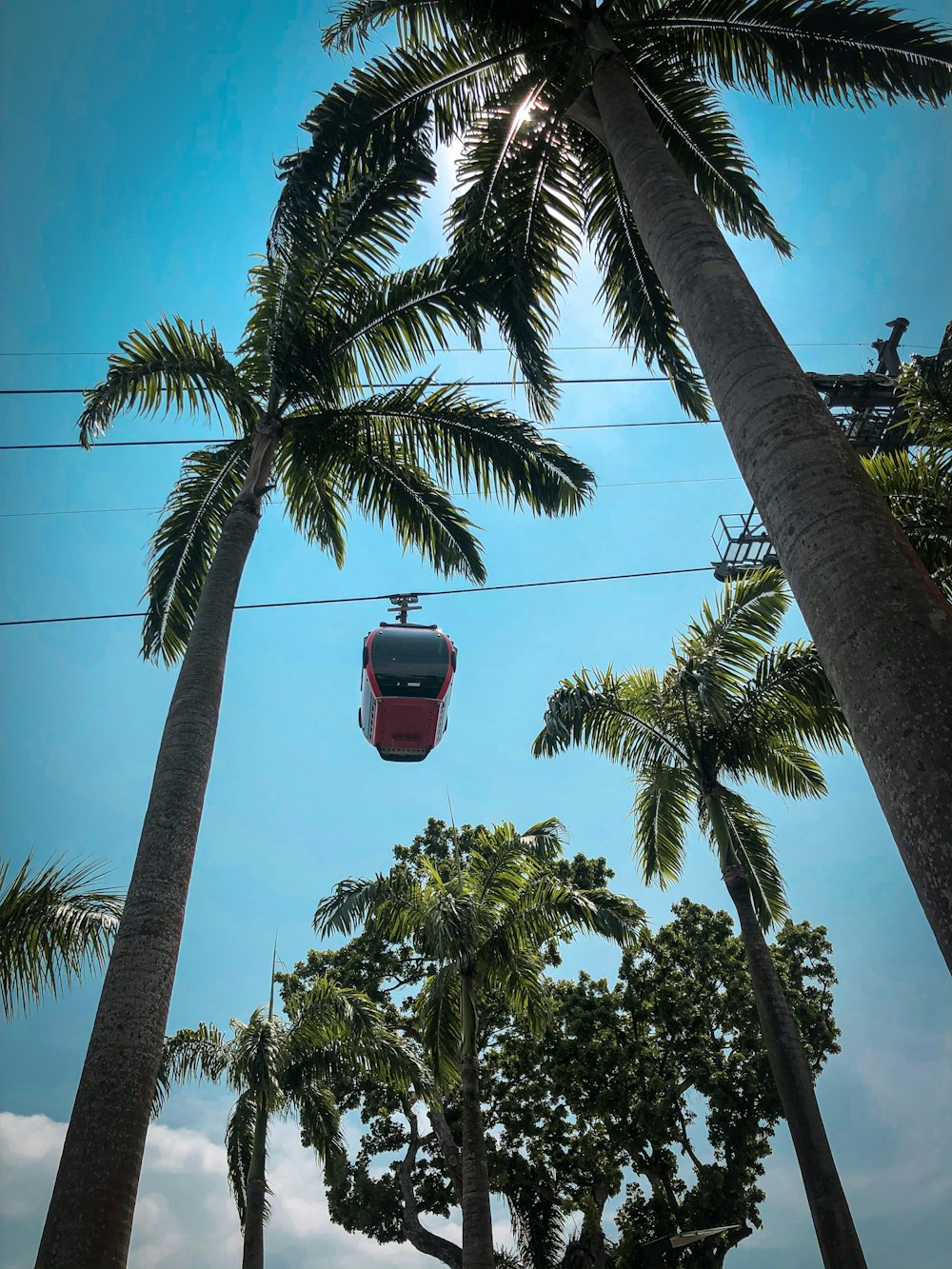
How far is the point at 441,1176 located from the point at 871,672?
25.7 meters

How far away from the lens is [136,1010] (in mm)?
5266

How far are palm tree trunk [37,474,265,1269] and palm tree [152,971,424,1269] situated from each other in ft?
35.5

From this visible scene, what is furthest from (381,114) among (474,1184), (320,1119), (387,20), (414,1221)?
(414,1221)

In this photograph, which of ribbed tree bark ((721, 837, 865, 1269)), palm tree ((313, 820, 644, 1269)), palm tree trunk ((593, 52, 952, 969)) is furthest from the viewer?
palm tree ((313, 820, 644, 1269))

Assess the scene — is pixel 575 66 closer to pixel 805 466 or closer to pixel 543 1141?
pixel 805 466

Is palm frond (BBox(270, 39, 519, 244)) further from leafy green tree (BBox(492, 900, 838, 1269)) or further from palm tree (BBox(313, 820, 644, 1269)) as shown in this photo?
leafy green tree (BBox(492, 900, 838, 1269))

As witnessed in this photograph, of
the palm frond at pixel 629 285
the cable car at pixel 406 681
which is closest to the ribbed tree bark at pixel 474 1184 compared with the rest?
the cable car at pixel 406 681

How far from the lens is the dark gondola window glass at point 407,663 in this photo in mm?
16781

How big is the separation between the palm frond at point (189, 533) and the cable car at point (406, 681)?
634 cm

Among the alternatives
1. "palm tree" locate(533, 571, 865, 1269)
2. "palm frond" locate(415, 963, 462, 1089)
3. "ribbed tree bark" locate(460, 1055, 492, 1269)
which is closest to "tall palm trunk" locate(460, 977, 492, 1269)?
"ribbed tree bark" locate(460, 1055, 492, 1269)

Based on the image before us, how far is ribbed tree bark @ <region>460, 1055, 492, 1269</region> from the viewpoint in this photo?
12445 mm

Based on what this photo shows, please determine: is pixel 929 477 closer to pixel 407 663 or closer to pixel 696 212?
pixel 696 212

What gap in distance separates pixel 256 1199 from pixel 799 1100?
11650 mm

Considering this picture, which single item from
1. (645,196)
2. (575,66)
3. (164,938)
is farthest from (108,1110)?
(575,66)
